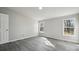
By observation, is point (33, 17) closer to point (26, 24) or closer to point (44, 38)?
point (26, 24)

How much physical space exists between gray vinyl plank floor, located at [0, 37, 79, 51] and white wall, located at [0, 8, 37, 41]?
0.58ft

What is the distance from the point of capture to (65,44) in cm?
221

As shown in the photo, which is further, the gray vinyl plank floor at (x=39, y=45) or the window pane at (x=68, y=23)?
the window pane at (x=68, y=23)

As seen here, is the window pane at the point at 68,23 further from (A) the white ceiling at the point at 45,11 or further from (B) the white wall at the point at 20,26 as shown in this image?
(B) the white wall at the point at 20,26

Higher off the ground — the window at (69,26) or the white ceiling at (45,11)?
the white ceiling at (45,11)

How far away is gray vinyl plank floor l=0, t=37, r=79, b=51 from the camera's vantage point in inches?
83.4

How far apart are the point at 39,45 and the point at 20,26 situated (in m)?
0.83

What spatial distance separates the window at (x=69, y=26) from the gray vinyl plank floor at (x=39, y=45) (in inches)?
13.5

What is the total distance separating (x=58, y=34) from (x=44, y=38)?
468 mm

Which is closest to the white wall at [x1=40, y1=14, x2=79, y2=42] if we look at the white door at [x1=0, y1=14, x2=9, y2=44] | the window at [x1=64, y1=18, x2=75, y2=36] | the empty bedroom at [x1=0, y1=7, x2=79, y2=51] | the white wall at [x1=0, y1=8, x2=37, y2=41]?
the empty bedroom at [x1=0, y1=7, x2=79, y2=51]

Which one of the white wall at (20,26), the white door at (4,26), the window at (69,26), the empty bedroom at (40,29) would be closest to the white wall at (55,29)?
the empty bedroom at (40,29)

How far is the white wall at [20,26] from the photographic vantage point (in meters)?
2.21
